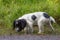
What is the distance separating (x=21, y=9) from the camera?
12.6 metres

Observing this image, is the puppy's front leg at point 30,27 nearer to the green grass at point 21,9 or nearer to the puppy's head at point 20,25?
the puppy's head at point 20,25

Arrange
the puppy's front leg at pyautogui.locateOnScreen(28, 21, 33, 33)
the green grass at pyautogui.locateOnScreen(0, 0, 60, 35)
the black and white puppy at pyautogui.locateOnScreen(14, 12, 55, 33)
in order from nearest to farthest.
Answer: the black and white puppy at pyautogui.locateOnScreen(14, 12, 55, 33)
the puppy's front leg at pyautogui.locateOnScreen(28, 21, 33, 33)
the green grass at pyautogui.locateOnScreen(0, 0, 60, 35)

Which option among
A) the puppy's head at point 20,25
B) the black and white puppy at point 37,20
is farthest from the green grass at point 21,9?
the black and white puppy at point 37,20

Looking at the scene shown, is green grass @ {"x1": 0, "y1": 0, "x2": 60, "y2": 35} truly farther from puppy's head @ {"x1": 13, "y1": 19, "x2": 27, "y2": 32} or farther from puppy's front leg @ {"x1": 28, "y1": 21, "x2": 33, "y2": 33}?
puppy's front leg @ {"x1": 28, "y1": 21, "x2": 33, "y2": 33}

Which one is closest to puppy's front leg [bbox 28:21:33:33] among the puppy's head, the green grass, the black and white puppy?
the black and white puppy

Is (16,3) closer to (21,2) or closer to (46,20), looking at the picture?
(21,2)

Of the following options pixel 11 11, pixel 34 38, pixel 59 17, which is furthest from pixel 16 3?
pixel 34 38

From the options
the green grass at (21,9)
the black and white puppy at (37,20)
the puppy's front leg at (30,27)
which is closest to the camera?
the black and white puppy at (37,20)

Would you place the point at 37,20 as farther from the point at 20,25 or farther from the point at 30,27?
the point at 20,25

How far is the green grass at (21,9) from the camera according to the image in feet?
39.4

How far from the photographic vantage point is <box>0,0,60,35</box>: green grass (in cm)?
1202

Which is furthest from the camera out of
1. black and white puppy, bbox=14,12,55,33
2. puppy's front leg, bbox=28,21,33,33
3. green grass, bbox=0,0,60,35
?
green grass, bbox=0,0,60,35

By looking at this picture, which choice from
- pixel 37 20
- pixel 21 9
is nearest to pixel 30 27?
pixel 37 20

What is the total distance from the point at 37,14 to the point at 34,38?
162 centimetres
